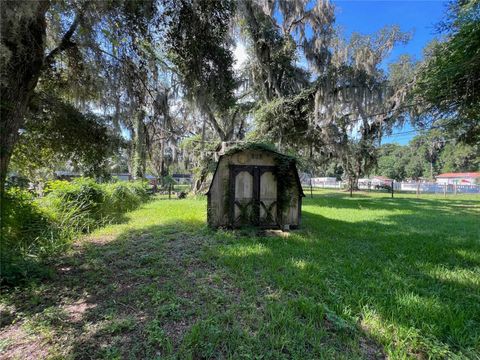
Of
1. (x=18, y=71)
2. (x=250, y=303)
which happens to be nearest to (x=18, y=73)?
(x=18, y=71)

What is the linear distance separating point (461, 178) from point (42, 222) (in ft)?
185

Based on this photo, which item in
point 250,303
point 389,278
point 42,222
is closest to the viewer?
point 250,303

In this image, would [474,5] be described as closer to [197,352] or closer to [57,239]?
[197,352]

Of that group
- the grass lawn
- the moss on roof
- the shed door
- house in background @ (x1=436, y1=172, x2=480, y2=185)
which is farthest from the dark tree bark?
house in background @ (x1=436, y1=172, x2=480, y2=185)

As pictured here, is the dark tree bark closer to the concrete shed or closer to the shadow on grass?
the shadow on grass

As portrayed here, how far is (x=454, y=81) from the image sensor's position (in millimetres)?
2594

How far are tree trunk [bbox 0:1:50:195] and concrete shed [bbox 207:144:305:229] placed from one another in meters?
3.56

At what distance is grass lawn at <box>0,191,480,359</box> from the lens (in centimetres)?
186

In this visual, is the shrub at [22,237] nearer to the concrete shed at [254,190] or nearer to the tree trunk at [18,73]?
the tree trunk at [18,73]

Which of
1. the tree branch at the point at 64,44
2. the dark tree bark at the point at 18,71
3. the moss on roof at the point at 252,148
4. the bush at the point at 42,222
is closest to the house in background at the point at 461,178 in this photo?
the moss on roof at the point at 252,148

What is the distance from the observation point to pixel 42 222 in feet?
14.1

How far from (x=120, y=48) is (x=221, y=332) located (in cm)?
384

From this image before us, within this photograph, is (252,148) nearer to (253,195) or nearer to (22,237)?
(253,195)

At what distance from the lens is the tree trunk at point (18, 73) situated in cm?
228
